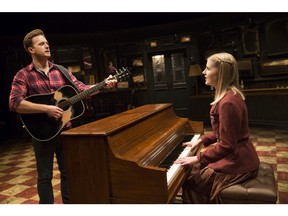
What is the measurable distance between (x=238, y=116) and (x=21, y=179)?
3.83 metres

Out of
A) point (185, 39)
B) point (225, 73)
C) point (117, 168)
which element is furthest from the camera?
point (185, 39)

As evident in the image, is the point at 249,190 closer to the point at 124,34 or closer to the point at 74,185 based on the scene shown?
the point at 74,185

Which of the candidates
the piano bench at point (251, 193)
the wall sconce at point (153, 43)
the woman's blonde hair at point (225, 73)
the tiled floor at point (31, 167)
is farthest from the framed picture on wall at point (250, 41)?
the piano bench at point (251, 193)

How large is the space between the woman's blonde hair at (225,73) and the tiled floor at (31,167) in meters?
1.67

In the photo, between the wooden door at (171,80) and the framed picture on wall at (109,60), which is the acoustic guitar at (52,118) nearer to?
the wooden door at (171,80)

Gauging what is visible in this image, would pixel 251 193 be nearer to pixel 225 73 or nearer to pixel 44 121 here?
pixel 225 73

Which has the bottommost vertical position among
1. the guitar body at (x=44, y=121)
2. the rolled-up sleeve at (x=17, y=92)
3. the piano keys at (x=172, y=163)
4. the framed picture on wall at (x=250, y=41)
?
the piano keys at (x=172, y=163)

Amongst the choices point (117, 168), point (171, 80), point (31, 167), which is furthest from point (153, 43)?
point (117, 168)

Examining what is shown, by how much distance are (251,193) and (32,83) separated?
6.82ft

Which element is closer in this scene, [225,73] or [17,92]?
[225,73]

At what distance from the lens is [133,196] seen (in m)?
1.76

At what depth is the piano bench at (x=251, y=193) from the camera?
1.83 meters

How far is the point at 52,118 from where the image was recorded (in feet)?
8.04

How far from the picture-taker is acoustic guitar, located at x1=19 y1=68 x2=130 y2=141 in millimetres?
2418
